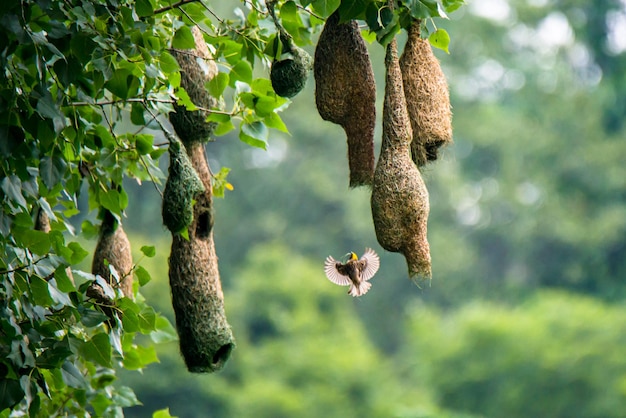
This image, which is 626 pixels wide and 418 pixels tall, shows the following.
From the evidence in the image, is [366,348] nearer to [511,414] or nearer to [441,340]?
[441,340]

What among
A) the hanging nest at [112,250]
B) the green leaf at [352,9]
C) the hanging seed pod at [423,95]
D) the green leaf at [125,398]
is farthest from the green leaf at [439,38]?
the green leaf at [125,398]

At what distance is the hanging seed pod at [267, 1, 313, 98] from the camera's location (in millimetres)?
3312

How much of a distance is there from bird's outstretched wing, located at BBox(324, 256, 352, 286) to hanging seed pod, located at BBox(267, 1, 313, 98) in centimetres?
51

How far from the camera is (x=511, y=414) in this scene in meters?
18.1

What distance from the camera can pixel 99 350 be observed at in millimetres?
2943

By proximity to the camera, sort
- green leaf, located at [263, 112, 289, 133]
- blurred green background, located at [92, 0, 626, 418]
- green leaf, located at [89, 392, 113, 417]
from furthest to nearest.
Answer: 1. blurred green background, located at [92, 0, 626, 418]
2. green leaf, located at [89, 392, 113, 417]
3. green leaf, located at [263, 112, 289, 133]

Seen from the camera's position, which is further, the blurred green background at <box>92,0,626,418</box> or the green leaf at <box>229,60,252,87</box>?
the blurred green background at <box>92,0,626,418</box>

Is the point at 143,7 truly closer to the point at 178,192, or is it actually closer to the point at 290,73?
the point at 290,73

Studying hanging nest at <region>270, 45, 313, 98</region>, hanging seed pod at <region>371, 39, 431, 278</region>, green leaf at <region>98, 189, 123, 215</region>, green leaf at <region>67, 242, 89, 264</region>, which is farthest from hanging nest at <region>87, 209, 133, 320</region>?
hanging seed pod at <region>371, 39, 431, 278</region>

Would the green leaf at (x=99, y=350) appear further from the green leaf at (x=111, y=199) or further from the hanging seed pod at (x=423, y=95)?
the hanging seed pod at (x=423, y=95)

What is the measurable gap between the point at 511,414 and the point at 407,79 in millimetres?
15602

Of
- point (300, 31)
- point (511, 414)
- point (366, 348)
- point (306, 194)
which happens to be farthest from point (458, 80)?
point (300, 31)

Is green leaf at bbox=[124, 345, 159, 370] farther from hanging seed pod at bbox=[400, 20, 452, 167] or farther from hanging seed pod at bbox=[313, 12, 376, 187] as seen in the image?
hanging seed pod at bbox=[400, 20, 452, 167]

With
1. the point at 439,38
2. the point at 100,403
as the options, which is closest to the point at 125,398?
the point at 100,403
